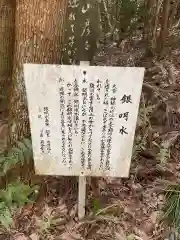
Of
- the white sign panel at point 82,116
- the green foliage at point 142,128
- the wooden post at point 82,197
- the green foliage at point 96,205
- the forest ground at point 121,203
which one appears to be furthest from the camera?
the green foliage at point 142,128

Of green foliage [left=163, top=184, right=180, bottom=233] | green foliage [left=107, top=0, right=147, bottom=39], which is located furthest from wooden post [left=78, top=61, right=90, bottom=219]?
green foliage [left=107, top=0, right=147, bottom=39]

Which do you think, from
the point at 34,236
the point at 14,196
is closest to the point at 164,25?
the point at 14,196

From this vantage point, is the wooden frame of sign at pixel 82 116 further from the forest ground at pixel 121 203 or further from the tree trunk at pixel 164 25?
the tree trunk at pixel 164 25

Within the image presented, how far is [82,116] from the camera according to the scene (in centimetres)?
287

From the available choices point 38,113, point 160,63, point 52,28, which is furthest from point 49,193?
point 160,63

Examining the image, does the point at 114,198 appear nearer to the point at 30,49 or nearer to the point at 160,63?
the point at 30,49

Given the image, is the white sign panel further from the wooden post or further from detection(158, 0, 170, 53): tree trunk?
detection(158, 0, 170, 53): tree trunk

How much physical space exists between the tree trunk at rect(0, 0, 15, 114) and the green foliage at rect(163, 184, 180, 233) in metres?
2.11

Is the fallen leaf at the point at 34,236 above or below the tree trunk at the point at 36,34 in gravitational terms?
below

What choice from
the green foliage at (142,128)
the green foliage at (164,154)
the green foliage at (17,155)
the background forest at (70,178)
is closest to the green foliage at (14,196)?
the background forest at (70,178)

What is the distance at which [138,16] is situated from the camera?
6215mm

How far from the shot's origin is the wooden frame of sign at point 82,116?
2711mm

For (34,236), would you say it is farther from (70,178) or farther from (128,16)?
(128,16)

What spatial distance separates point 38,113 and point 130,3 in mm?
3733
